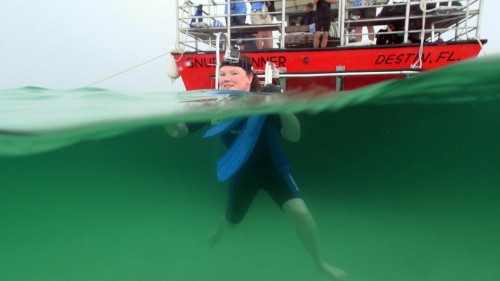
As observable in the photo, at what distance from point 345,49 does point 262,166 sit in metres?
4.78

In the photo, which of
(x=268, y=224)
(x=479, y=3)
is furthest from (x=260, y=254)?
(x=479, y=3)

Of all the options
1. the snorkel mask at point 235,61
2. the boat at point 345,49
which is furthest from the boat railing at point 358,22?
the snorkel mask at point 235,61

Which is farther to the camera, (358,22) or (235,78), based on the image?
(358,22)

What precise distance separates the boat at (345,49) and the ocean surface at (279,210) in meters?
1.54

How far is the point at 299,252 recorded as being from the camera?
13.7ft

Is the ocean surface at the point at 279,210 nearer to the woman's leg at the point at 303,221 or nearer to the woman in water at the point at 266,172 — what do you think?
the woman in water at the point at 266,172

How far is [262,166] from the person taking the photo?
2.50 meters

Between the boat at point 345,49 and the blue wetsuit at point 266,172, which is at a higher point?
the boat at point 345,49

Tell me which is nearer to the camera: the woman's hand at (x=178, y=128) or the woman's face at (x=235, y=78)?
the woman's hand at (x=178, y=128)

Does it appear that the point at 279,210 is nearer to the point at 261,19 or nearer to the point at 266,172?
the point at 266,172

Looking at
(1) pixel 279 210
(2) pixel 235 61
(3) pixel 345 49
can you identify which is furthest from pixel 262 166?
(3) pixel 345 49

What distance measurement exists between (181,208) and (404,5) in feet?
20.2

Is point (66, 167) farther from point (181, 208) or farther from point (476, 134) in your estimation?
point (476, 134)

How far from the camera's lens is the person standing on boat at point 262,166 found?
2.42 meters
